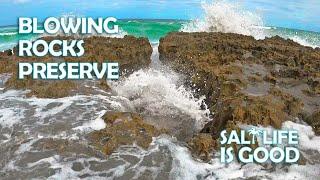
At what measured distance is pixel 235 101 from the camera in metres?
7.21

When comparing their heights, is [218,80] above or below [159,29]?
above

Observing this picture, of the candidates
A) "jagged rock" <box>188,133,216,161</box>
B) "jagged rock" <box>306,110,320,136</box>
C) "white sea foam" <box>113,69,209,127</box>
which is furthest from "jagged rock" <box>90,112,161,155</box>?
"jagged rock" <box>306,110,320,136</box>

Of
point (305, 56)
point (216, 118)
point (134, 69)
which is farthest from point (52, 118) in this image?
point (305, 56)

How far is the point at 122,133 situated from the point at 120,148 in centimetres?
31

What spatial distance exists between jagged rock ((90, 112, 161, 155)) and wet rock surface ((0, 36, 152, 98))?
5.37ft

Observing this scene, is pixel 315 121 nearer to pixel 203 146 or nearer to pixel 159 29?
pixel 203 146

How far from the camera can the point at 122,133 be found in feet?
21.4

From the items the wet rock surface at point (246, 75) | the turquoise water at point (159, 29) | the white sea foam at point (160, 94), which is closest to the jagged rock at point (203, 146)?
the wet rock surface at point (246, 75)

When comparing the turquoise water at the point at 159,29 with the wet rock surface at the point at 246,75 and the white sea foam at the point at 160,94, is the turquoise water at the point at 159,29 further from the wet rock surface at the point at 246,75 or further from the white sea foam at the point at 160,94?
the white sea foam at the point at 160,94

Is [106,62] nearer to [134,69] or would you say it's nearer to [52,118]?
[134,69]

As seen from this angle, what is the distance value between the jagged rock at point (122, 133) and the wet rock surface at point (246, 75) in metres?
0.98

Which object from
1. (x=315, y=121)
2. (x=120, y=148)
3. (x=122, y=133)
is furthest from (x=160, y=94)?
(x=315, y=121)

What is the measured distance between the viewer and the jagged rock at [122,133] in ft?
20.7

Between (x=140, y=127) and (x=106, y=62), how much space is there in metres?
3.13
